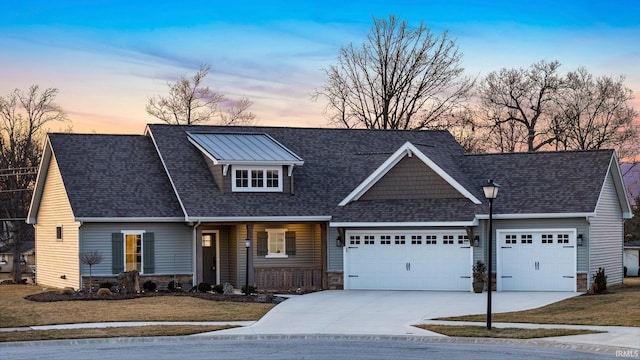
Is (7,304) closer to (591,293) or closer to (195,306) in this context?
(195,306)

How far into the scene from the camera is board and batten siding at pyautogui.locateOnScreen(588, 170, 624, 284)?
3444cm

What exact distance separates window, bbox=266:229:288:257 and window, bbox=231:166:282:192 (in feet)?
5.62

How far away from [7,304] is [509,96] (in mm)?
39809

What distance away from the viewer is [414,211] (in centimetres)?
3512

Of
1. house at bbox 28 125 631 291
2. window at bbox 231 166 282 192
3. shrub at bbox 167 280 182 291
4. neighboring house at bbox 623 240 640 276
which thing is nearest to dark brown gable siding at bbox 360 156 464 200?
house at bbox 28 125 631 291

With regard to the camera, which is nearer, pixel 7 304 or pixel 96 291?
pixel 7 304

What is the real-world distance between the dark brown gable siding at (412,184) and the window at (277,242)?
143 inches

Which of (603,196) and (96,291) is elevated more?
(603,196)

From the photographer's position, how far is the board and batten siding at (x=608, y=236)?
34438mm

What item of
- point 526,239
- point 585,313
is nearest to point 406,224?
Answer: point 526,239

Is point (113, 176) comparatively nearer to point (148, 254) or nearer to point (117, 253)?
point (117, 253)

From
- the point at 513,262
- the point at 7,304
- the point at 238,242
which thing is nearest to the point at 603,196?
the point at 513,262

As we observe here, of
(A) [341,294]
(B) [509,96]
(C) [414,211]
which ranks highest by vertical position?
(B) [509,96]

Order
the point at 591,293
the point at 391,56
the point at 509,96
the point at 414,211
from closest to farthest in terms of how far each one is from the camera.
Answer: the point at 591,293 → the point at 414,211 → the point at 391,56 → the point at 509,96
